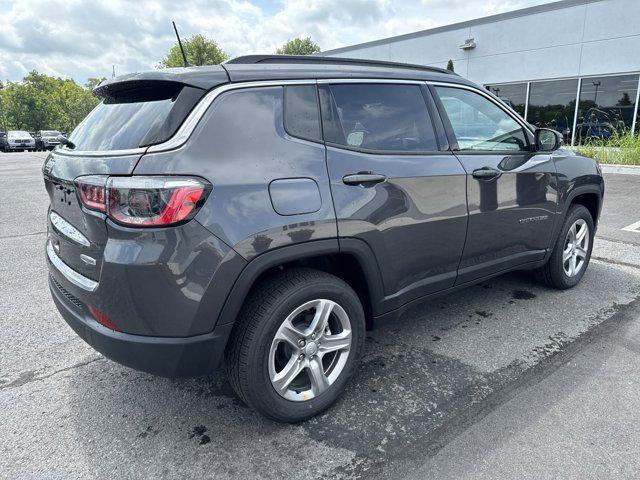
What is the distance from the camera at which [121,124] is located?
7.39 feet

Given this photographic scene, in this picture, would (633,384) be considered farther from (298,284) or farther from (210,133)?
(210,133)

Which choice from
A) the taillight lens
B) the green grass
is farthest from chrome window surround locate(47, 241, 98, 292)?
the green grass

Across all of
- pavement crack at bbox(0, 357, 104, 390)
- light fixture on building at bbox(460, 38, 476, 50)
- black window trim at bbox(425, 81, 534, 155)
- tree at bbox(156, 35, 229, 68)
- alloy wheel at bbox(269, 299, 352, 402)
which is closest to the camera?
alloy wheel at bbox(269, 299, 352, 402)

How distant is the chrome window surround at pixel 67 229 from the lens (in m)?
2.11

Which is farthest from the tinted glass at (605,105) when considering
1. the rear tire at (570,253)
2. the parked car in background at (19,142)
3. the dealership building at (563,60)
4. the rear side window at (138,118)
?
the parked car in background at (19,142)

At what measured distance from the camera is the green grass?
11.3 meters

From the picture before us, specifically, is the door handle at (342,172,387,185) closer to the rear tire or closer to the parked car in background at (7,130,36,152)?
the rear tire

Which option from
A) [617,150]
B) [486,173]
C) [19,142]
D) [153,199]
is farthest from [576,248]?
[19,142]

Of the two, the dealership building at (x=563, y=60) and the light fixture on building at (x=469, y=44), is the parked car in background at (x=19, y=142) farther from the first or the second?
the light fixture on building at (x=469, y=44)

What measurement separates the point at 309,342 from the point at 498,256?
5.82ft

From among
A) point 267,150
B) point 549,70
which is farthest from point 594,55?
point 267,150

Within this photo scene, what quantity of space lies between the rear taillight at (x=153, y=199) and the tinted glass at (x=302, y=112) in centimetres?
60

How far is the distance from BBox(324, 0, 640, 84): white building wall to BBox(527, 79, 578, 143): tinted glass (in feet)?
1.26

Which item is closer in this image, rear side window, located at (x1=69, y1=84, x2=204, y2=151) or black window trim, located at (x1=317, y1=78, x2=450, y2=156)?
rear side window, located at (x1=69, y1=84, x2=204, y2=151)
